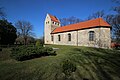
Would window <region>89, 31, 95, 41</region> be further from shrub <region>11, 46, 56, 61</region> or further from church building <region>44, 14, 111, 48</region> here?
shrub <region>11, 46, 56, 61</region>

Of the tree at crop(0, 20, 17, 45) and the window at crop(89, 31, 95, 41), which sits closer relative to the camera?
the window at crop(89, 31, 95, 41)

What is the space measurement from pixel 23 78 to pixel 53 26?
33676 mm

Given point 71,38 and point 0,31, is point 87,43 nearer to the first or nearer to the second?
point 71,38

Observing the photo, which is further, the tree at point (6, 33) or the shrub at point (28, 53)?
the tree at point (6, 33)

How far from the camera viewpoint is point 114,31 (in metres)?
40.3

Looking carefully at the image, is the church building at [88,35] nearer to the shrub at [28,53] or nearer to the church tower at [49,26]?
the church tower at [49,26]

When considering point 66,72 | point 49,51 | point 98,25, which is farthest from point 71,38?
point 66,72

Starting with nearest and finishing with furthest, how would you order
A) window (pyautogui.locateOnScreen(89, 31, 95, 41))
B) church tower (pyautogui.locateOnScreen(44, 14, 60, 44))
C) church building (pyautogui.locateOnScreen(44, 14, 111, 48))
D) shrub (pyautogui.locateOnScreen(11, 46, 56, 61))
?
shrub (pyautogui.locateOnScreen(11, 46, 56, 61))
church building (pyautogui.locateOnScreen(44, 14, 111, 48))
window (pyautogui.locateOnScreen(89, 31, 95, 41))
church tower (pyautogui.locateOnScreen(44, 14, 60, 44))

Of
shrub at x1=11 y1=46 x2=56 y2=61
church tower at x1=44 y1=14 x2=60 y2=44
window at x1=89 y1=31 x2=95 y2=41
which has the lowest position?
shrub at x1=11 y1=46 x2=56 y2=61

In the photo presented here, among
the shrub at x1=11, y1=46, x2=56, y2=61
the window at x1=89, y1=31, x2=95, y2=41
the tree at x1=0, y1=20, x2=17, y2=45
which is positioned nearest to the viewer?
the shrub at x1=11, y1=46, x2=56, y2=61

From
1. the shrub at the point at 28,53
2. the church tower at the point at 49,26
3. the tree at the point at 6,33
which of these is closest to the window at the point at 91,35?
the shrub at the point at 28,53

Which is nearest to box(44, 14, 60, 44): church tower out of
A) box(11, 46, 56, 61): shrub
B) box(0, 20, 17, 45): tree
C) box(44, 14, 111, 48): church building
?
box(44, 14, 111, 48): church building

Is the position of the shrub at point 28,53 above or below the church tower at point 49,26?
below

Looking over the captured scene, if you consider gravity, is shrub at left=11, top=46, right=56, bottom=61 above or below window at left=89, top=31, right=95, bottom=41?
below
